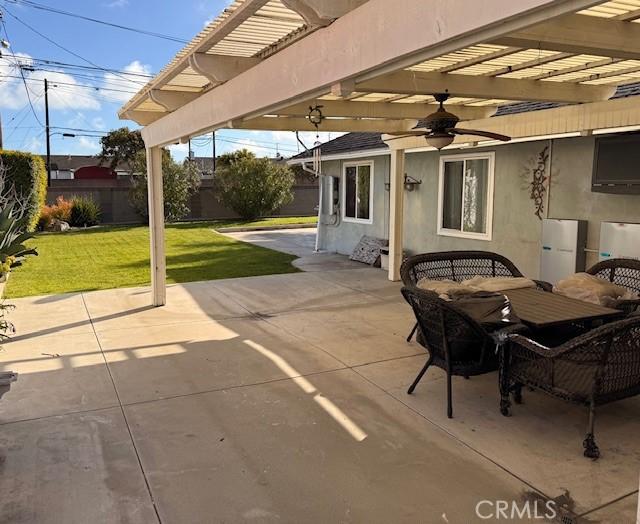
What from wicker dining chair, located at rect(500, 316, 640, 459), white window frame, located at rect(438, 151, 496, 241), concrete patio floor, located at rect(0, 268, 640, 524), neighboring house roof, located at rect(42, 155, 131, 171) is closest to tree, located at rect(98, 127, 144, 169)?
neighboring house roof, located at rect(42, 155, 131, 171)

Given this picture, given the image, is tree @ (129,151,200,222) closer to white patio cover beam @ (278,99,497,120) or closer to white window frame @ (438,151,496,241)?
Answer: white window frame @ (438,151,496,241)

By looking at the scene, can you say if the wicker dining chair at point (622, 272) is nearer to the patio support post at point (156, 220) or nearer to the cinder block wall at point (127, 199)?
the patio support post at point (156, 220)

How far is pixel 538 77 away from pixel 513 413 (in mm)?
3626

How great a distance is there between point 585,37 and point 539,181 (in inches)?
199

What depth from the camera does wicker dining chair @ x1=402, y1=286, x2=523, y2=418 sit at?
400 cm

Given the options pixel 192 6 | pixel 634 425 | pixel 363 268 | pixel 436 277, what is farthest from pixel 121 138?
pixel 634 425

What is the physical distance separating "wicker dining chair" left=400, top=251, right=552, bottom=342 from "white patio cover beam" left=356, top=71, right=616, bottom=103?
1.69m

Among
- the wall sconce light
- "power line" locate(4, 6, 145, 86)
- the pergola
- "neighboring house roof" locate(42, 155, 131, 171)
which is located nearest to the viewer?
the pergola

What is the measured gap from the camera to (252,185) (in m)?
22.3

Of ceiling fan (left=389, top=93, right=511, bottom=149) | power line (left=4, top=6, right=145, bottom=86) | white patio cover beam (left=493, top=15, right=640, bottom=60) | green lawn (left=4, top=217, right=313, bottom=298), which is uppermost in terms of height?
power line (left=4, top=6, right=145, bottom=86)

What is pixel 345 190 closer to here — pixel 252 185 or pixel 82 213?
pixel 252 185

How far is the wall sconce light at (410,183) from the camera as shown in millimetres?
11055

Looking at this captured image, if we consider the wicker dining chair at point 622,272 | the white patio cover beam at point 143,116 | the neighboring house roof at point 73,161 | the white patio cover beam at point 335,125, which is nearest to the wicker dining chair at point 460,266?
the wicker dining chair at point 622,272

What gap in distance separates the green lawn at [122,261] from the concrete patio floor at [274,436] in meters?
3.57
